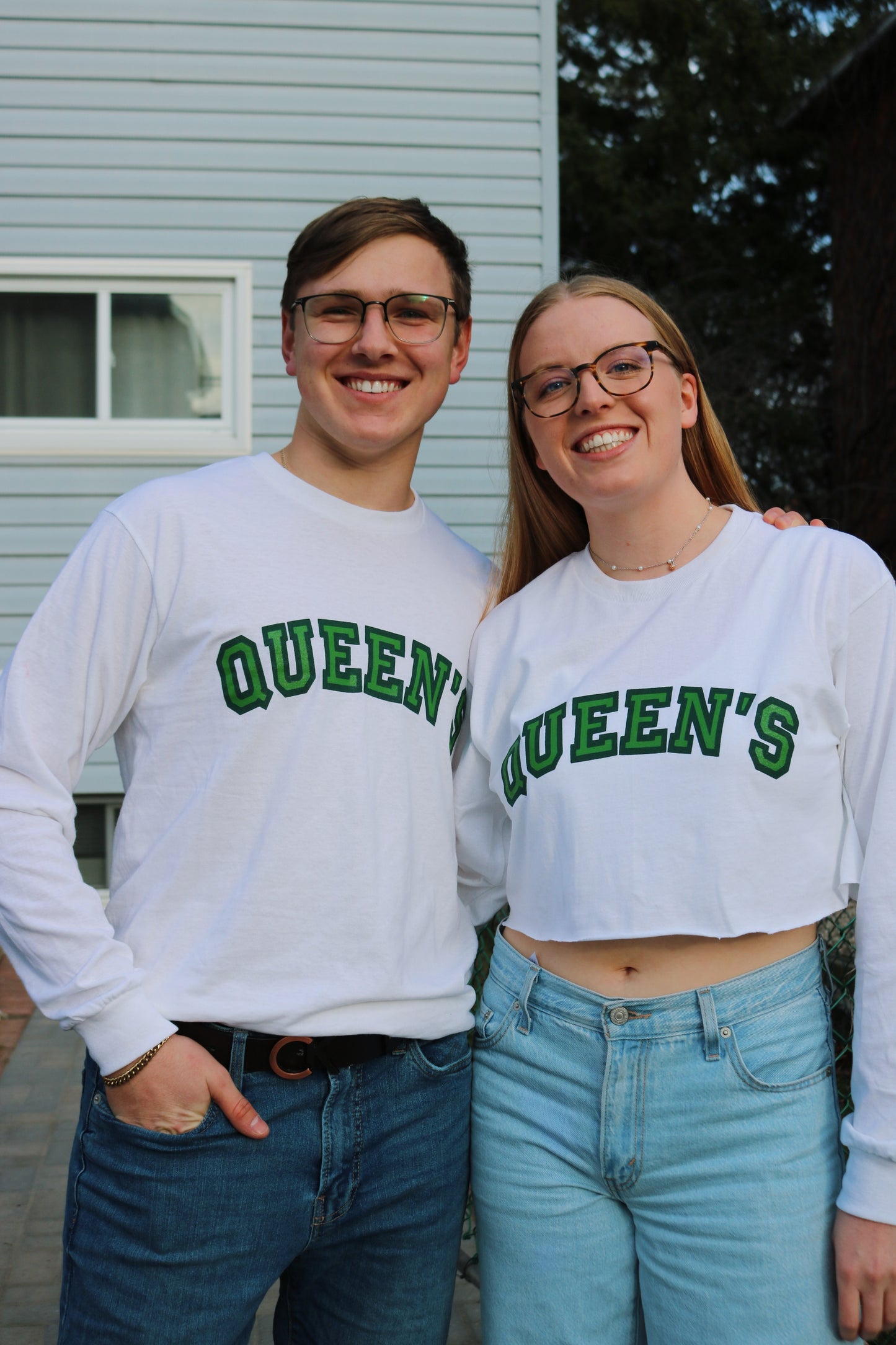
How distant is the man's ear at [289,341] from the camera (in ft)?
7.16

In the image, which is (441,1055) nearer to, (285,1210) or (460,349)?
(285,1210)

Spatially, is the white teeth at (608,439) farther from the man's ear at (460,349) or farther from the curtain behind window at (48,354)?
the curtain behind window at (48,354)

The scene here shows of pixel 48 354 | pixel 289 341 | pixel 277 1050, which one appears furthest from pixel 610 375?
pixel 48 354

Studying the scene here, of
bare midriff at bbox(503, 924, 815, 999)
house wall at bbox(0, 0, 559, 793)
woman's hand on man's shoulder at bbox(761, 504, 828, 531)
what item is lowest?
bare midriff at bbox(503, 924, 815, 999)

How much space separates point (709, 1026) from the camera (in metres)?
1.74

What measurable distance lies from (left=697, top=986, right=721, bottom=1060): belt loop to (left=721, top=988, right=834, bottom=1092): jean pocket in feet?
0.04

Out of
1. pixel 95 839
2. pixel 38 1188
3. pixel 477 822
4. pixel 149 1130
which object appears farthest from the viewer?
pixel 95 839

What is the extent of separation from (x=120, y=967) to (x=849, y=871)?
3.55ft

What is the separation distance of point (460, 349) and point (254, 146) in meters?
4.95

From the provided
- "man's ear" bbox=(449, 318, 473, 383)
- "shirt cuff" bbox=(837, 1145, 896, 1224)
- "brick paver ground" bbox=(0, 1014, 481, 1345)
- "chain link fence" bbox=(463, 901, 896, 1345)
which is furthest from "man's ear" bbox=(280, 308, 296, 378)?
Answer: "brick paver ground" bbox=(0, 1014, 481, 1345)

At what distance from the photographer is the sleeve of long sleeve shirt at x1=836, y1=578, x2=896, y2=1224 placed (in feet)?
5.44

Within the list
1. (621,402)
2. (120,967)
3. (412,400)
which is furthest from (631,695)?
(120,967)

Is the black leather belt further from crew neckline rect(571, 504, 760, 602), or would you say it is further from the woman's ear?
the woman's ear

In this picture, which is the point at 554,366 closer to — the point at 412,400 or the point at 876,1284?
the point at 412,400
